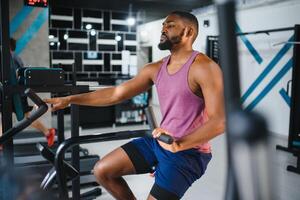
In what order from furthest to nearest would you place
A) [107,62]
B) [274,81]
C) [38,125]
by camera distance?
[107,62] → [274,81] → [38,125]

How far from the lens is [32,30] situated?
6.89 meters

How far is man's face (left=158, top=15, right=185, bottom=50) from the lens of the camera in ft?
6.24

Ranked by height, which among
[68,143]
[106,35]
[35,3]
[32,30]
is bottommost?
[68,143]

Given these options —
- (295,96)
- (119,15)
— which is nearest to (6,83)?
(295,96)

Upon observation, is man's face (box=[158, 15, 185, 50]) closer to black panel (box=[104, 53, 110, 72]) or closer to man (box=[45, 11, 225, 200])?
man (box=[45, 11, 225, 200])

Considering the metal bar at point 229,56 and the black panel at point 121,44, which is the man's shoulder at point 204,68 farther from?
the black panel at point 121,44

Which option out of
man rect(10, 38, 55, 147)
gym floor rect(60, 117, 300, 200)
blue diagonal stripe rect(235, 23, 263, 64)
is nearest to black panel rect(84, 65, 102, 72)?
blue diagonal stripe rect(235, 23, 263, 64)

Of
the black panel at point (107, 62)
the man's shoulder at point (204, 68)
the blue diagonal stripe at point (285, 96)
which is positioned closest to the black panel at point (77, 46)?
the black panel at point (107, 62)

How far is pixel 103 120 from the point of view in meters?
7.50

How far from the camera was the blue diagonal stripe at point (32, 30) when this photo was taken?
6.81 metres

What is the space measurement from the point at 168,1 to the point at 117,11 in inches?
111

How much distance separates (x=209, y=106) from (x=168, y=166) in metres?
0.45

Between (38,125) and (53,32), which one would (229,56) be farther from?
(53,32)

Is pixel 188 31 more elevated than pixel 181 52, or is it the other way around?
pixel 188 31
